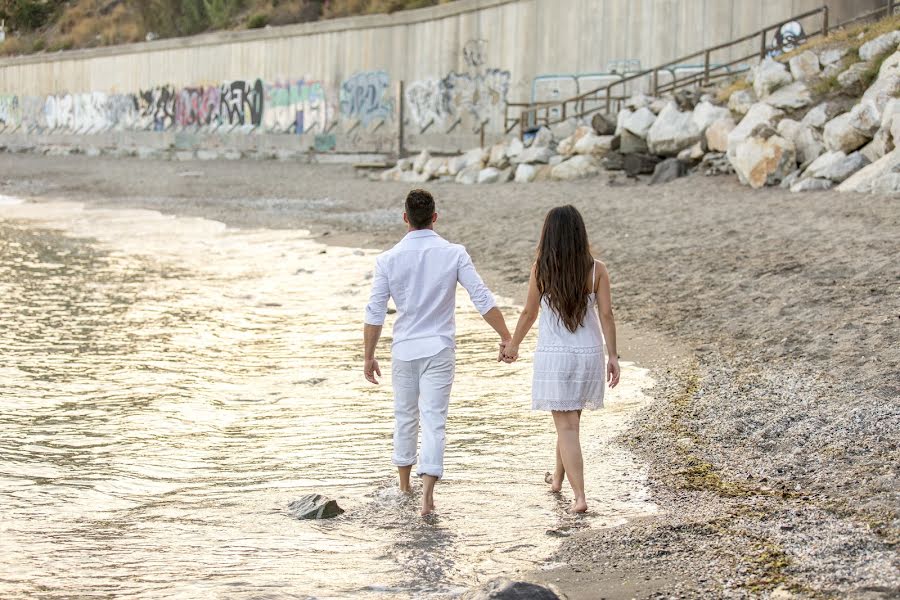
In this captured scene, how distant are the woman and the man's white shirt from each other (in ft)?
0.94

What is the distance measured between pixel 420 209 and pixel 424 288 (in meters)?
0.39

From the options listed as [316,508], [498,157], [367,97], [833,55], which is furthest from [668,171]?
[367,97]

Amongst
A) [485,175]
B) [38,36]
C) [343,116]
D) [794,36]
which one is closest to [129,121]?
[343,116]

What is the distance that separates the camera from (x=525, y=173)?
24469mm

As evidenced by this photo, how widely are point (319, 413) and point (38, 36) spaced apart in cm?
6921

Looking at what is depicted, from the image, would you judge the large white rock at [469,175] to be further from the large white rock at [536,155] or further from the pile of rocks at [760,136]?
the large white rock at [536,155]

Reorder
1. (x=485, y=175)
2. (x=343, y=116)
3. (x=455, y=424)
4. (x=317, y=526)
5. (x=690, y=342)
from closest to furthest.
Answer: (x=317, y=526)
(x=455, y=424)
(x=690, y=342)
(x=485, y=175)
(x=343, y=116)

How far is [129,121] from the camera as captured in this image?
171 ft

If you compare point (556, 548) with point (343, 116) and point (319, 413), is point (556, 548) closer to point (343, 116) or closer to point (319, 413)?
point (319, 413)

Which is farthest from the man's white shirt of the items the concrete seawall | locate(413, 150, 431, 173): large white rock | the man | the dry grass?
the concrete seawall

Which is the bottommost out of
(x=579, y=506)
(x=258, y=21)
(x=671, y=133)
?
(x=579, y=506)

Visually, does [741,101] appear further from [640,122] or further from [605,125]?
[605,125]

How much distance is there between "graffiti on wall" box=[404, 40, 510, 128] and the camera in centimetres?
3409

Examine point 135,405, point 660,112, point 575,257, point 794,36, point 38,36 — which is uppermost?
point 38,36
